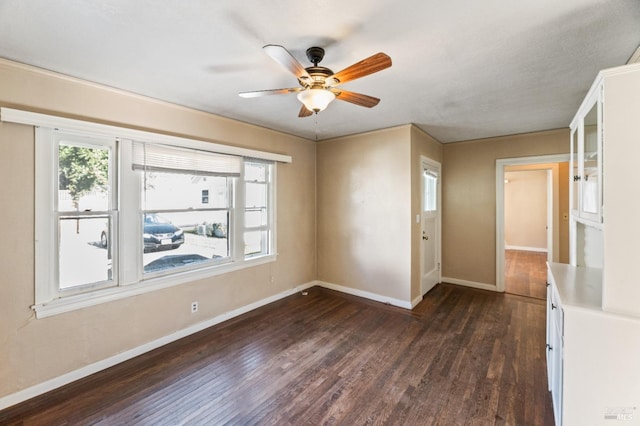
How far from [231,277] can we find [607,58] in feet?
13.3

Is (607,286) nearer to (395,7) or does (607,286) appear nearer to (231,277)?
(395,7)

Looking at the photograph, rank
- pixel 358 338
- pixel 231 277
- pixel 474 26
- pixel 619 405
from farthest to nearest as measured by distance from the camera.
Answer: pixel 231 277 → pixel 358 338 → pixel 474 26 → pixel 619 405

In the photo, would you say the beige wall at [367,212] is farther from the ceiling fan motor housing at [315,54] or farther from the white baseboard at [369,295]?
the ceiling fan motor housing at [315,54]

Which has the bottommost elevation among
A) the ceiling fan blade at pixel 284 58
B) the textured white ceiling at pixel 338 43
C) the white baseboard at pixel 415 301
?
the white baseboard at pixel 415 301

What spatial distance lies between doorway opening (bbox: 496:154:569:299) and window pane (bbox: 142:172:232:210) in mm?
4198

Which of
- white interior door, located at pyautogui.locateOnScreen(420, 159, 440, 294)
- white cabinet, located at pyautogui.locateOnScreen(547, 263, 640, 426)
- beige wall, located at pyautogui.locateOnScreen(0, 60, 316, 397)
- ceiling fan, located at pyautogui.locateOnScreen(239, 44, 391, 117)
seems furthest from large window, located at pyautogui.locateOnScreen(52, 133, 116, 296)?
white interior door, located at pyautogui.locateOnScreen(420, 159, 440, 294)

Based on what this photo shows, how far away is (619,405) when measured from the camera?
4.74ft

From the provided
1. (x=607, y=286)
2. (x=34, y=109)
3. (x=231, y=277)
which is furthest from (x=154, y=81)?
(x=607, y=286)

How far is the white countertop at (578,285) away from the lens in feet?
5.32

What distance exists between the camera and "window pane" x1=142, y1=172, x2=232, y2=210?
2826 mm

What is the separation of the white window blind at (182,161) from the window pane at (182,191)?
8 centimetres

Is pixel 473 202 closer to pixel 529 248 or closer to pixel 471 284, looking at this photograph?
pixel 471 284

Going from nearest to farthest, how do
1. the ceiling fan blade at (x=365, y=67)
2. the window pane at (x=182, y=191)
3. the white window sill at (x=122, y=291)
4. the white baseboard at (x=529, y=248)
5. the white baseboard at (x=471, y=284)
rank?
the ceiling fan blade at (x=365, y=67)
the white window sill at (x=122, y=291)
the window pane at (x=182, y=191)
the white baseboard at (x=471, y=284)
the white baseboard at (x=529, y=248)

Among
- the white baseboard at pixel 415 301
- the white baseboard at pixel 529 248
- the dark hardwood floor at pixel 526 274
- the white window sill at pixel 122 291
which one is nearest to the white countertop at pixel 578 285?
the white baseboard at pixel 415 301
